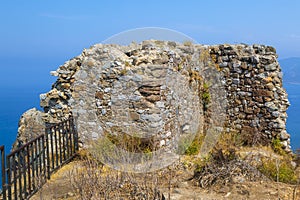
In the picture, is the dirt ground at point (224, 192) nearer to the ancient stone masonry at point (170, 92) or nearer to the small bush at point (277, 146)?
the ancient stone masonry at point (170, 92)

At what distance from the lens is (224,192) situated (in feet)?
19.7

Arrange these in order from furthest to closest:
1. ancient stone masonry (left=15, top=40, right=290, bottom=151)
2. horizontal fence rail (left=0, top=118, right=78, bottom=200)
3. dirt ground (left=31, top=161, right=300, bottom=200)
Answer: ancient stone masonry (left=15, top=40, right=290, bottom=151)
horizontal fence rail (left=0, top=118, right=78, bottom=200)
dirt ground (left=31, top=161, right=300, bottom=200)

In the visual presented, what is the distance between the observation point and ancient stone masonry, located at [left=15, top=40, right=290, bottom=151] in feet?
26.9

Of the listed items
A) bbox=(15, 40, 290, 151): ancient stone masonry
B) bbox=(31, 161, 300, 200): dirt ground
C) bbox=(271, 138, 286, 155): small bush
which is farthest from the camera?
bbox=(271, 138, 286, 155): small bush

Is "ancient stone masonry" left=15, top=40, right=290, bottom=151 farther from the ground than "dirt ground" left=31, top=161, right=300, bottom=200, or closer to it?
farther from the ground

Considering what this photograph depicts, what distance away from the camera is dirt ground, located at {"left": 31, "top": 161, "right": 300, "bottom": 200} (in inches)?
231

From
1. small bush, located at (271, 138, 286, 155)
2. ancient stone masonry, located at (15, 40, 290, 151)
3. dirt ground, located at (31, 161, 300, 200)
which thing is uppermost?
ancient stone masonry, located at (15, 40, 290, 151)

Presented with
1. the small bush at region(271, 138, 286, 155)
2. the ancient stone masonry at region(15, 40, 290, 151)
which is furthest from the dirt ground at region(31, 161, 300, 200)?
the small bush at region(271, 138, 286, 155)

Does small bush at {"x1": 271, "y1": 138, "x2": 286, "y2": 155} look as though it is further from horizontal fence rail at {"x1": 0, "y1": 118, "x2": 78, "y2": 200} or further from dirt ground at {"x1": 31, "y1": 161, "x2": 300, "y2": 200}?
horizontal fence rail at {"x1": 0, "y1": 118, "x2": 78, "y2": 200}

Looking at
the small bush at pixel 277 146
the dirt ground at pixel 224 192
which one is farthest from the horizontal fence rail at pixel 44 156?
the small bush at pixel 277 146

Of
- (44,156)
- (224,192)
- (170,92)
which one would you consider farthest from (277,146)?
(44,156)

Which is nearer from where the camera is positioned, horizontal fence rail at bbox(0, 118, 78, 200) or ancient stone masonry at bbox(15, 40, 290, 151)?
horizontal fence rail at bbox(0, 118, 78, 200)

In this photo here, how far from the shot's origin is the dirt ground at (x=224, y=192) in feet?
19.2

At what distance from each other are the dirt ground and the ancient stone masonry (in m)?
2.02
